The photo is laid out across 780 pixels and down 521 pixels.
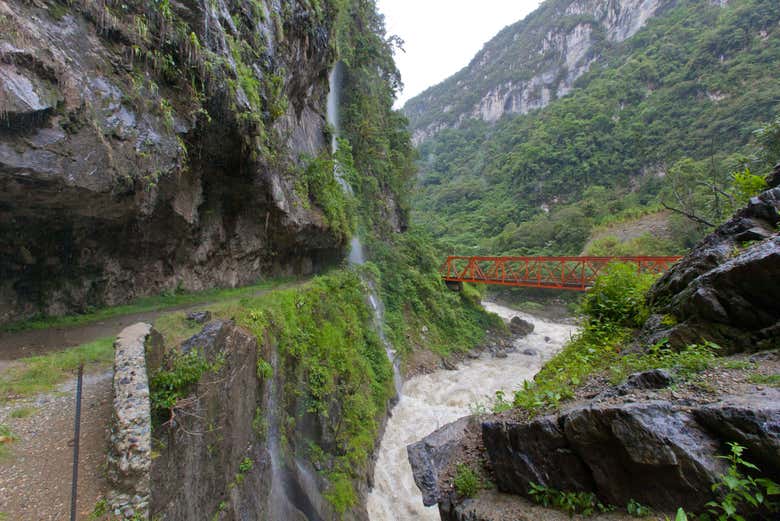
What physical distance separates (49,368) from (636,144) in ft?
197

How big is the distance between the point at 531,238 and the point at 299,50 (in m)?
34.4

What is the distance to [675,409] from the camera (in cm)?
289

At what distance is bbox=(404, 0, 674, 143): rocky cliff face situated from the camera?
3145 inches

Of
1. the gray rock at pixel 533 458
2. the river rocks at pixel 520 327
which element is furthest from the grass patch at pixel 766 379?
the river rocks at pixel 520 327

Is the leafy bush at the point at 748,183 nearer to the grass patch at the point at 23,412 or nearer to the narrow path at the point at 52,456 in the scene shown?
the narrow path at the point at 52,456

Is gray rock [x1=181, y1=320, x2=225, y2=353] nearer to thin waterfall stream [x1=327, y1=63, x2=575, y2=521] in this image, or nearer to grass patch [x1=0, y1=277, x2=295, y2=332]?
grass patch [x1=0, y1=277, x2=295, y2=332]

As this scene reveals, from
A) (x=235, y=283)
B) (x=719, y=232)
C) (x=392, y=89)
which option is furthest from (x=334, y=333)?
(x=392, y=89)

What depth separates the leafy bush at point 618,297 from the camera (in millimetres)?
5940

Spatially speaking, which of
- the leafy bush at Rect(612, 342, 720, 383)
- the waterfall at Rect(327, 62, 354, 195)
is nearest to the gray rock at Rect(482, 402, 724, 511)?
the leafy bush at Rect(612, 342, 720, 383)

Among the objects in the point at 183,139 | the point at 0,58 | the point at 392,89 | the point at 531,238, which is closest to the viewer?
the point at 0,58

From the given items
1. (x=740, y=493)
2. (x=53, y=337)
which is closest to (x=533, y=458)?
(x=740, y=493)

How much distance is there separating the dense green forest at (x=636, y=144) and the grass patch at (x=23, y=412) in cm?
2663

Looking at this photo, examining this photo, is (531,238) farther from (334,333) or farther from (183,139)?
(183,139)

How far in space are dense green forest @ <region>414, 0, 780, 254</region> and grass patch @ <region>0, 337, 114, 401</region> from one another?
25656mm
